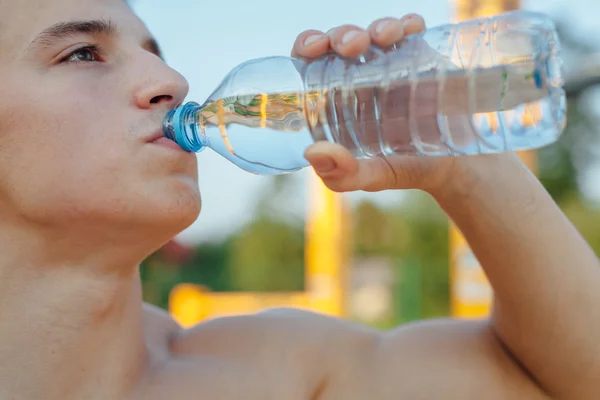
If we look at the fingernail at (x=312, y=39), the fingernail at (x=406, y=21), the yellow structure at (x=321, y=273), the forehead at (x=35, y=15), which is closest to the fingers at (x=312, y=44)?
the fingernail at (x=312, y=39)

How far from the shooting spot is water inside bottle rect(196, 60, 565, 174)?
3.56ft

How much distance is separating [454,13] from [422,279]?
6.27m

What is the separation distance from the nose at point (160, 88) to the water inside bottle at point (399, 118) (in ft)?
0.18

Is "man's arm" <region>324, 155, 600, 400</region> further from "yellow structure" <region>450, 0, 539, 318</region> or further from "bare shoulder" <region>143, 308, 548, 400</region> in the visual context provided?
"yellow structure" <region>450, 0, 539, 318</region>

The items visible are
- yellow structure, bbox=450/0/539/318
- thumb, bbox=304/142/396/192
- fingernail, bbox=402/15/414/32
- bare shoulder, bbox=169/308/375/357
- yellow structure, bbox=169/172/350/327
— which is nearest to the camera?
thumb, bbox=304/142/396/192

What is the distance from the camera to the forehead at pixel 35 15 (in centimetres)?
120

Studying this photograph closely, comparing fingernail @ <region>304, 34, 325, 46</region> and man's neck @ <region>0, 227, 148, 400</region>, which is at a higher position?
fingernail @ <region>304, 34, 325, 46</region>

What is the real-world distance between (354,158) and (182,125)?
0.30 meters

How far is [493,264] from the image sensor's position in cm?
123

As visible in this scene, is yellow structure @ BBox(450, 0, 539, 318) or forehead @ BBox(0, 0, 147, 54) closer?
forehead @ BBox(0, 0, 147, 54)

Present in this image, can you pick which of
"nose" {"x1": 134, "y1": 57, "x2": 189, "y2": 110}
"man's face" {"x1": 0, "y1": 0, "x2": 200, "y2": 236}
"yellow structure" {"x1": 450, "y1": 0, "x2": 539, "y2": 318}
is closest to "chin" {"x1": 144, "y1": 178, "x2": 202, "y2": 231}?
"man's face" {"x1": 0, "y1": 0, "x2": 200, "y2": 236}

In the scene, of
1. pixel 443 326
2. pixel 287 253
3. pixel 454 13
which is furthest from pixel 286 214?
pixel 443 326

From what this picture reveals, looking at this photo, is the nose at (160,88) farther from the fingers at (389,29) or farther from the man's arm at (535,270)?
the man's arm at (535,270)

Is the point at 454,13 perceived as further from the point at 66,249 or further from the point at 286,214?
the point at 286,214
